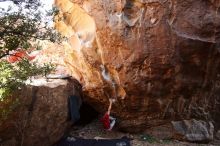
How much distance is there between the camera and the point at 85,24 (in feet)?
24.1

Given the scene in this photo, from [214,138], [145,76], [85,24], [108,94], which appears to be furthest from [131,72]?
[214,138]

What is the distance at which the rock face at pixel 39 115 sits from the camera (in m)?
6.11

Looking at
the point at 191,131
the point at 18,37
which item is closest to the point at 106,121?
the point at 191,131

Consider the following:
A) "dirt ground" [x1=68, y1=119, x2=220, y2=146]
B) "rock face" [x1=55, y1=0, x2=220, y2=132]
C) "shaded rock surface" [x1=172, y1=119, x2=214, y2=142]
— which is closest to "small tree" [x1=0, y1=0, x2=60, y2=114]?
"rock face" [x1=55, y1=0, x2=220, y2=132]

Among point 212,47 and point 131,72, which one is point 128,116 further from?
point 212,47

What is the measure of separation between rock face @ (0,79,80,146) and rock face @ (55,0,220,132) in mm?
861

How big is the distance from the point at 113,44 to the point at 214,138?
313 cm

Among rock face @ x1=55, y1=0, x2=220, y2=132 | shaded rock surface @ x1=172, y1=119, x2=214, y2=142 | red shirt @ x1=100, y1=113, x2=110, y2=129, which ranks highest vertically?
rock face @ x1=55, y1=0, x2=220, y2=132

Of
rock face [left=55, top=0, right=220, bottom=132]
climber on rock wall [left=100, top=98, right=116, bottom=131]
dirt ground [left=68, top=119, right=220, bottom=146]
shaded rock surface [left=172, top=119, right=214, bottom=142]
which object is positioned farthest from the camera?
shaded rock surface [left=172, top=119, right=214, bottom=142]

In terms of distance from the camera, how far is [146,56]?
696cm

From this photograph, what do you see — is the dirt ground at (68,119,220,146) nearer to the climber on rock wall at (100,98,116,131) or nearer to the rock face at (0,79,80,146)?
the climber on rock wall at (100,98,116,131)

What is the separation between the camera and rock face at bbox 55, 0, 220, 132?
685cm

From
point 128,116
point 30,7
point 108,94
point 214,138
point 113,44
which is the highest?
point 30,7

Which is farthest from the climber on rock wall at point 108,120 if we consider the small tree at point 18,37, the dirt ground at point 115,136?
the small tree at point 18,37
